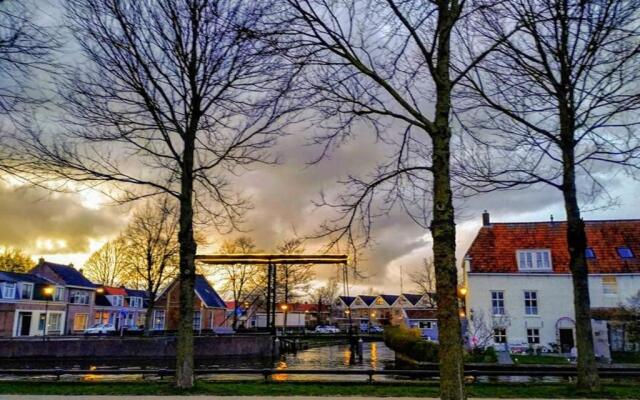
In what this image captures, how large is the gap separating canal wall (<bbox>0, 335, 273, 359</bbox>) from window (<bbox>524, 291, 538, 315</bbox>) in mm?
15317

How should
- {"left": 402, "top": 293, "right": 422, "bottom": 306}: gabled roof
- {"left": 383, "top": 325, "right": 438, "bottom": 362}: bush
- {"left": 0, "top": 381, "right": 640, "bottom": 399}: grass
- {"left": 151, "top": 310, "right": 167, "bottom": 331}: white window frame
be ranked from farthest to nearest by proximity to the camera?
1. {"left": 402, "top": 293, "right": 422, "bottom": 306}: gabled roof
2. {"left": 151, "top": 310, "right": 167, "bottom": 331}: white window frame
3. {"left": 383, "top": 325, "right": 438, "bottom": 362}: bush
4. {"left": 0, "top": 381, "right": 640, "bottom": 399}: grass

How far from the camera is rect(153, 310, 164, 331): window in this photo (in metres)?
56.6

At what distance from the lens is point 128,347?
100 ft

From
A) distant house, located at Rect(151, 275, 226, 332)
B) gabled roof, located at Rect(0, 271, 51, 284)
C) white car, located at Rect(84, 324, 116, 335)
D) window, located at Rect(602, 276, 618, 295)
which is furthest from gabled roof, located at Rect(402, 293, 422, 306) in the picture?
window, located at Rect(602, 276, 618, 295)

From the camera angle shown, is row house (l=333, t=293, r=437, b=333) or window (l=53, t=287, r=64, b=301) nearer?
window (l=53, t=287, r=64, b=301)

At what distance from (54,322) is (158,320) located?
1036cm

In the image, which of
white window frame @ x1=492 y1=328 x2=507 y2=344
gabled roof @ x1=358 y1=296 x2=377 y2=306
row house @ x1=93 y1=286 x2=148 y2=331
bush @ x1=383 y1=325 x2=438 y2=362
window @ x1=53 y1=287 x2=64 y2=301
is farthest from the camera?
gabled roof @ x1=358 y1=296 x2=377 y2=306

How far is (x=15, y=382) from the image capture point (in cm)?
1265

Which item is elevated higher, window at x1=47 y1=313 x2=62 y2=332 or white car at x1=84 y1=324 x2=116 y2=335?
window at x1=47 y1=313 x2=62 y2=332

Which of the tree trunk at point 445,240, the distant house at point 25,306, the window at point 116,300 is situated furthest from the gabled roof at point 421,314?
the tree trunk at point 445,240

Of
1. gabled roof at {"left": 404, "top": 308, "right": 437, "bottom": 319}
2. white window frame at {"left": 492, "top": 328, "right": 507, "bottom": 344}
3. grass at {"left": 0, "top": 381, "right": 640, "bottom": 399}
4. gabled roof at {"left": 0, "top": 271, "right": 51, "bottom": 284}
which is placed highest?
gabled roof at {"left": 0, "top": 271, "right": 51, "bottom": 284}

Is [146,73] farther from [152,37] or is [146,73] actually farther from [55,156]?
[55,156]

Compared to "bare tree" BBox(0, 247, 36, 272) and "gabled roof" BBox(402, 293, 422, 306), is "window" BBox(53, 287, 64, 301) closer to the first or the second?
"bare tree" BBox(0, 247, 36, 272)

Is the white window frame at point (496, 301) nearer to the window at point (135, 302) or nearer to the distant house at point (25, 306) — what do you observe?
the distant house at point (25, 306)
